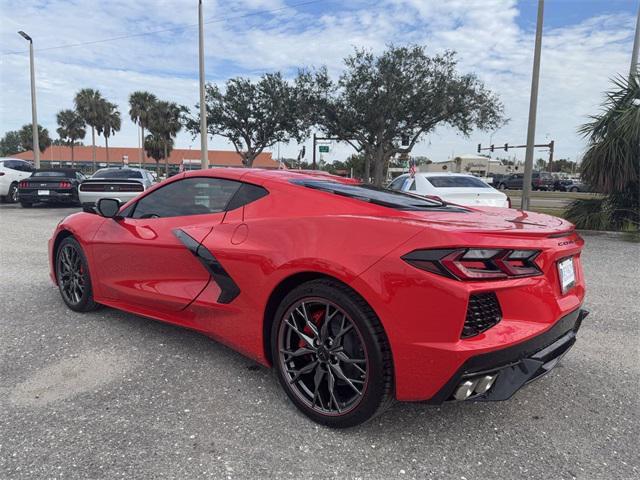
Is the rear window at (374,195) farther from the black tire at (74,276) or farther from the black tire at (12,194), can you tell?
the black tire at (12,194)

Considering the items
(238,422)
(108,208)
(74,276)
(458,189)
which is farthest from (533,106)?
(238,422)

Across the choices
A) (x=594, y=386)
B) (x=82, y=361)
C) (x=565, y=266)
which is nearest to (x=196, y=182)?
(x=82, y=361)

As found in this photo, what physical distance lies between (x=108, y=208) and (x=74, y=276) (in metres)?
0.85

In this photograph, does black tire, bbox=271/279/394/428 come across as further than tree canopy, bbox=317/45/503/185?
No

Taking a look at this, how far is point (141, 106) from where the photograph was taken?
55.8 meters

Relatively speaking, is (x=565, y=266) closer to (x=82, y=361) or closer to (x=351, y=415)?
(x=351, y=415)

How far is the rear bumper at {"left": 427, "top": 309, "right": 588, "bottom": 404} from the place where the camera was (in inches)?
80.5

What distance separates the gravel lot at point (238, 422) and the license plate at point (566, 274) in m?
0.76

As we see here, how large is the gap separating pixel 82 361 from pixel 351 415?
2012 mm

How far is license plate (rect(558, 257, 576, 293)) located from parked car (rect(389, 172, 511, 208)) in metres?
5.96

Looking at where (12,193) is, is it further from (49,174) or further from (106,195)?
(106,195)

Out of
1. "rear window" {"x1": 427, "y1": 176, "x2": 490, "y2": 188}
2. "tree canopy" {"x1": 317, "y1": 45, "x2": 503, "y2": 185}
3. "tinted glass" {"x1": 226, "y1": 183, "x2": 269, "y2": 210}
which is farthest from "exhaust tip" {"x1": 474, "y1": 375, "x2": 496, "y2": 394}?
"tree canopy" {"x1": 317, "y1": 45, "x2": 503, "y2": 185}

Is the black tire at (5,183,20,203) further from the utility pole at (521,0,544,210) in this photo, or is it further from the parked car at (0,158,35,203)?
the utility pole at (521,0,544,210)

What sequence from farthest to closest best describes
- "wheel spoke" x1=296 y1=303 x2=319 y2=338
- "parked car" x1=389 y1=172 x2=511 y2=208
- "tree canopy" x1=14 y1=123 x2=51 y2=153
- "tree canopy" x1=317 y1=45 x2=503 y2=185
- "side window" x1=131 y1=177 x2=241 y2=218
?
"tree canopy" x1=14 y1=123 x2=51 y2=153 < "tree canopy" x1=317 y1=45 x2=503 y2=185 < "parked car" x1=389 y1=172 x2=511 y2=208 < "side window" x1=131 y1=177 x2=241 y2=218 < "wheel spoke" x1=296 y1=303 x2=319 y2=338
